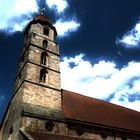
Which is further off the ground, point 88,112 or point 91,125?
point 88,112

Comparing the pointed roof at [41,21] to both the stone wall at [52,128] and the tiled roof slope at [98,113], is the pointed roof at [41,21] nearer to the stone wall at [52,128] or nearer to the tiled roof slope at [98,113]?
the tiled roof slope at [98,113]

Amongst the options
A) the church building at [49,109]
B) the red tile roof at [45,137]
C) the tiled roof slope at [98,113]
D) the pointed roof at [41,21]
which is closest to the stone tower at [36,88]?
the church building at [49,109]

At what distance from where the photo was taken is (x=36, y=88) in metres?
18.1

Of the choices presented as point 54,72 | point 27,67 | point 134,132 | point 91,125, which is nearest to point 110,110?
point 134,132

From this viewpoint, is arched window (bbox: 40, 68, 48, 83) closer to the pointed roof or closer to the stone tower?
the stone tower

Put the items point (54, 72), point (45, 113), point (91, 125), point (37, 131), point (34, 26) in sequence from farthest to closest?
point (34, 26) < point (54, 72) < point (91, 125) < point (45, 113) < point (37, 131)

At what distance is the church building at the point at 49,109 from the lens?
16109 millimetres

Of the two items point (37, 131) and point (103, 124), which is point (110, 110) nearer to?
point (103, 124)

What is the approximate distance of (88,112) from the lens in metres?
20.5

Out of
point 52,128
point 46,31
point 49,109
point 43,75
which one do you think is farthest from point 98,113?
point 46,31

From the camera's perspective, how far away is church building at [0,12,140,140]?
52.9 ft

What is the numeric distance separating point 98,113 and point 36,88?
6844 millimetres

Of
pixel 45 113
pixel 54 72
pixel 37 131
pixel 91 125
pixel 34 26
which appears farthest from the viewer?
pixel 34 26

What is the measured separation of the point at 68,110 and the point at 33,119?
13.0 ft
